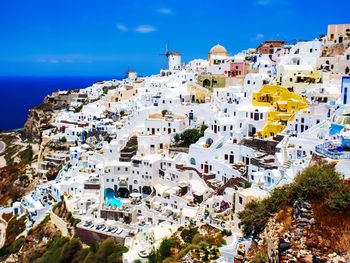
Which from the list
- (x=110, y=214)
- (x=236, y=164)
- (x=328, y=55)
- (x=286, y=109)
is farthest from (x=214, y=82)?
(x=110, y=214)

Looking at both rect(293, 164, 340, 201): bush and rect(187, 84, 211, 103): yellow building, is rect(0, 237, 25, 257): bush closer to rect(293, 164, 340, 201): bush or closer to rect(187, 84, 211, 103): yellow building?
rect(187, 84, 211, 103): yellow building

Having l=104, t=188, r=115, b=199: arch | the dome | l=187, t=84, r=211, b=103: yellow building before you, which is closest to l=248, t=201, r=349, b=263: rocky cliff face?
l=104, t=188, r=115, b=199: arch

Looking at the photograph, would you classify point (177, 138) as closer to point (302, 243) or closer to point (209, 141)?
point (209, 141)

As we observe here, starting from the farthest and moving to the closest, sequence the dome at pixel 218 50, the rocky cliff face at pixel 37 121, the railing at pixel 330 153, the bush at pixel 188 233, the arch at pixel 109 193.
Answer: the rocky cliff face at pixel 37 121 < the dome at pixel 218 50 < the arch at pixel 109 193 < the bush at pixel 188 233 < the railing at pixel 330 153

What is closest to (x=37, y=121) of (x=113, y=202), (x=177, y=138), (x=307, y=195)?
(x=177, y=138)

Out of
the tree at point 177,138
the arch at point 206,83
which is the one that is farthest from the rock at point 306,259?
the arch at point 206,83

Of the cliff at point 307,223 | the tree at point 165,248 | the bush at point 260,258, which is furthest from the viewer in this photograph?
the tree at point 165,248

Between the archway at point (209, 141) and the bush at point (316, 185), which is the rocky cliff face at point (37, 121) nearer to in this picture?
the archway at point (209, 141)

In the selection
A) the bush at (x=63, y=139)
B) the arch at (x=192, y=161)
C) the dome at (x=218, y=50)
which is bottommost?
the bush at (x=63, y=139)
